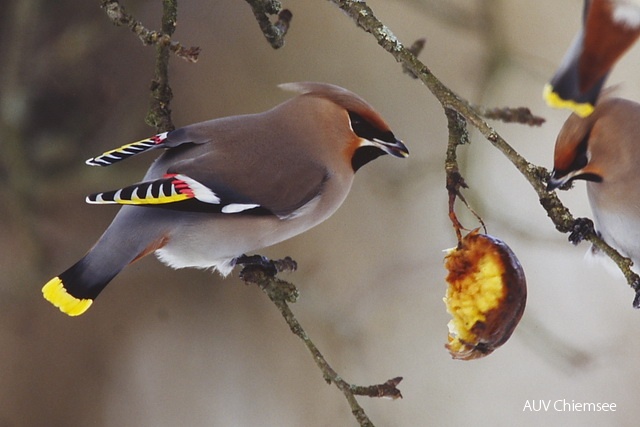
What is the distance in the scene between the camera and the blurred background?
1.90 meters

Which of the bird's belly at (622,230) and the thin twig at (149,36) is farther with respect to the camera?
the bird's belly at (622,230)

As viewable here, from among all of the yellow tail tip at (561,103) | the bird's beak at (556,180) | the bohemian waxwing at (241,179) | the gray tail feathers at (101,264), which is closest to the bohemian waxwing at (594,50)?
the yellow tail tip at (561,103)

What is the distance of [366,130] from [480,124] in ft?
0.73

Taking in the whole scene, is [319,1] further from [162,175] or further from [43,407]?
[43,407]

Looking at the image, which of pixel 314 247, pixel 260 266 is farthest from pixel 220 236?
pixel 314 247

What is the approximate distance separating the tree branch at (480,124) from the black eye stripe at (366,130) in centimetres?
11

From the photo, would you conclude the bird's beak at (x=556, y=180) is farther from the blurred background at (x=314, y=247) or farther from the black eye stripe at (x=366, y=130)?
the blurred background at (x=314, y=247)

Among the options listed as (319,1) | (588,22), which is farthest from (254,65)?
(588,22)

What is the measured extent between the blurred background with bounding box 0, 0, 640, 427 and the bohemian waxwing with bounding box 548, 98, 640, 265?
0.71 feet

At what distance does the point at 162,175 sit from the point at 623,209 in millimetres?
852

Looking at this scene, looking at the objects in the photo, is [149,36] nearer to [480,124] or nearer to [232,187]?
[232,187]

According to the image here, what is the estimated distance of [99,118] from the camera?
2.05m

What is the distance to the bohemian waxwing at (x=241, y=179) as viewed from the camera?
121 cm

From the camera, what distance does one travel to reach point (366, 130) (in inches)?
48.4
